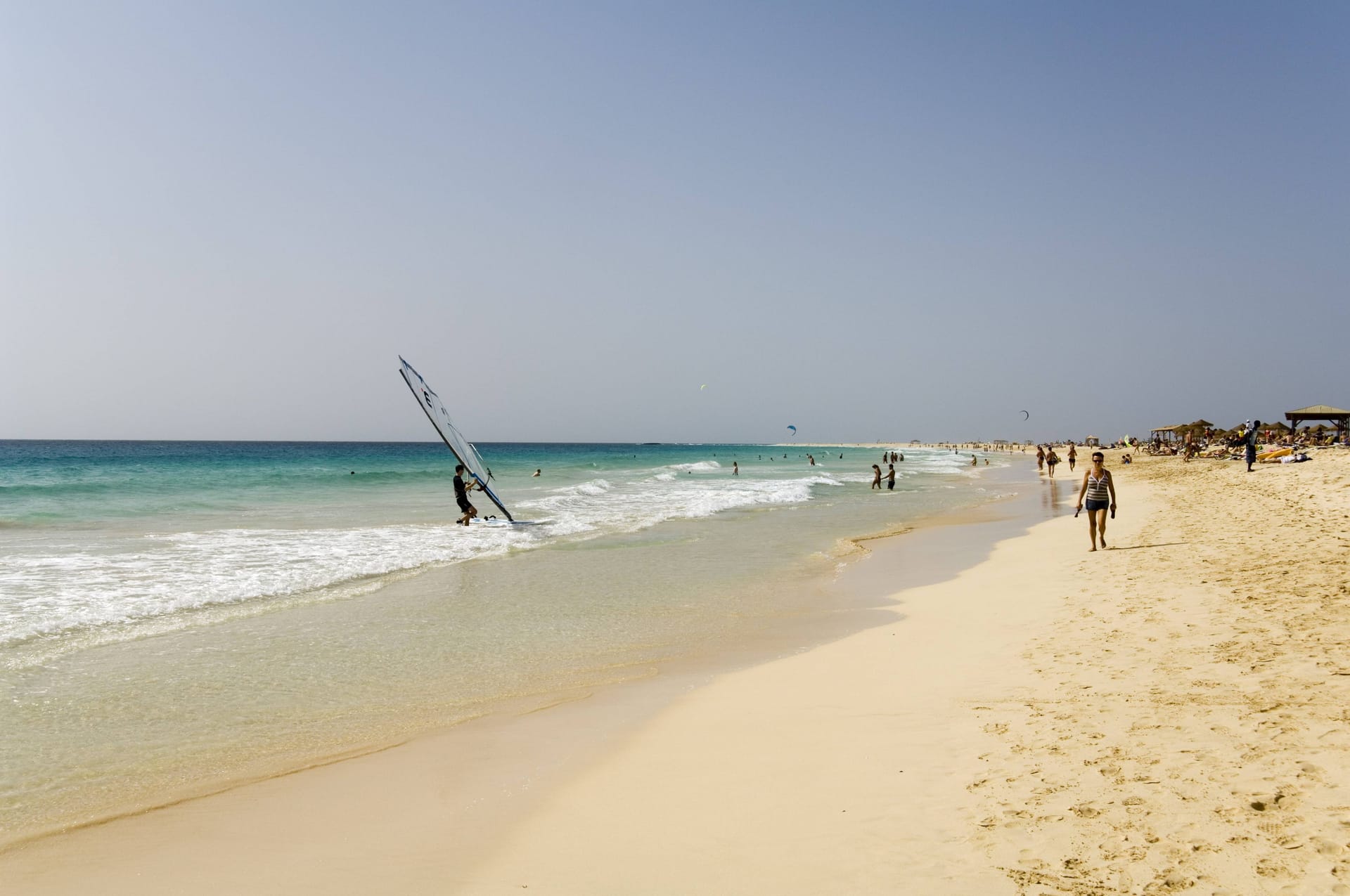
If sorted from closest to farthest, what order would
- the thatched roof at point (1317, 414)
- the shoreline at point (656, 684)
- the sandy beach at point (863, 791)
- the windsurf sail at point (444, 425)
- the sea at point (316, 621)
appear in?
1. the sandy beach at point (863, 791)
2. the shoreline at point (656, 684)
3. the sea at point (316, 621)
4. the windsurf sail at point (444, 425)
5. the thatched roof at point (1317, 414)

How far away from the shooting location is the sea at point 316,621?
4.96 m

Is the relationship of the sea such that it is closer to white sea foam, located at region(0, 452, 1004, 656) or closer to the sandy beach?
white sea foam, located at region(0, 452, 1004, 656)

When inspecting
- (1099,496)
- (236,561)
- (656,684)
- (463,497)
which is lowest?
(656,684)

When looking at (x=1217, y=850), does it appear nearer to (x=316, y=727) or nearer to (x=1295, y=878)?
(x=1295, y=878)

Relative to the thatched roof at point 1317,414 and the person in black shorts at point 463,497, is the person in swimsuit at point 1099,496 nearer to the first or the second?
the person in black shorts at point 463,497

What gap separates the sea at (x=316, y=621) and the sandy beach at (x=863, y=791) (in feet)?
2.32

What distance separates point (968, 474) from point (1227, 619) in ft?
133

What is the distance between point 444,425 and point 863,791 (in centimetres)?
1493

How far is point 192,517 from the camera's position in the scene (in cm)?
2023

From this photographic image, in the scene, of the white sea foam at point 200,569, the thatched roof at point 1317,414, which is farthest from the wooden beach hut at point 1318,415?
the white sea foam at point 200,569

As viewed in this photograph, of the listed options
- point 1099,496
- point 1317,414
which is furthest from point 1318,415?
point 1099,496

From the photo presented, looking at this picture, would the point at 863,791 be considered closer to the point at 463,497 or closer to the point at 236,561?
the point at 236,561

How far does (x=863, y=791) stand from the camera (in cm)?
396

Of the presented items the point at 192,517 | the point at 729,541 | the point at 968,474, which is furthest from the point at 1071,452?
the point at 192,517
